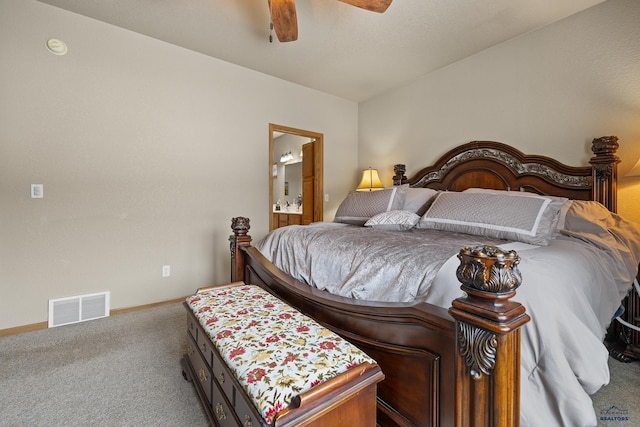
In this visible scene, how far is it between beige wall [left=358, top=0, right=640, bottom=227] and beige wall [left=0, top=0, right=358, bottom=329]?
2.04 metres

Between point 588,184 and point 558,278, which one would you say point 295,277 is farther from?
point 588,184

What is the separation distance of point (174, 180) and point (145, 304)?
1.27 metres

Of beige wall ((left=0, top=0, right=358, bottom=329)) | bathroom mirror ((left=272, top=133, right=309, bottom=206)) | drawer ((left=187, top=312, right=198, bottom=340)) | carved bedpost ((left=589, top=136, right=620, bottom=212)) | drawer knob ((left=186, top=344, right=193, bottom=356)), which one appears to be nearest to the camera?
drawer ((left=187, top=312, right=198, bottom=340))

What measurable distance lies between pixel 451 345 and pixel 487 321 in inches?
8.4

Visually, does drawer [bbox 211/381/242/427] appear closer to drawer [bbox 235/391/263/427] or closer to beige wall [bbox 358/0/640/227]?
drawer [bbox 235/391/263/427]

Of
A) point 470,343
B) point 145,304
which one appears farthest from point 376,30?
point 145,304

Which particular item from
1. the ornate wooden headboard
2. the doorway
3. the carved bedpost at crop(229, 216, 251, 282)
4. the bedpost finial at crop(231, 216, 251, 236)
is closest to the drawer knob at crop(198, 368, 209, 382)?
the carved bedpost at crop(229, 216, 251, 282)

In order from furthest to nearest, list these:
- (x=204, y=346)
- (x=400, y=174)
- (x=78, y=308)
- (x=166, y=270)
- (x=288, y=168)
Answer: (x=288, y=168) < (x=400, y=174) < (x=166, y=270) < (x=78, y=308) < (x=204, y=346)

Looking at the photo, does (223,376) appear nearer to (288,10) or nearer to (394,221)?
(394,221)

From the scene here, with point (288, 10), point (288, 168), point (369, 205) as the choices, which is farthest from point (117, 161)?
point (288, 168)

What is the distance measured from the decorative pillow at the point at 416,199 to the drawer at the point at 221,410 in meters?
2.08

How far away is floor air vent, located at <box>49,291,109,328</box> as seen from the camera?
2434 millimetres

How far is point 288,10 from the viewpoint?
1.90m

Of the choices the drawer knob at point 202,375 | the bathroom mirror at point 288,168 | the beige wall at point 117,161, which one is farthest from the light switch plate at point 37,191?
the bathroom mirror at point 288,168
